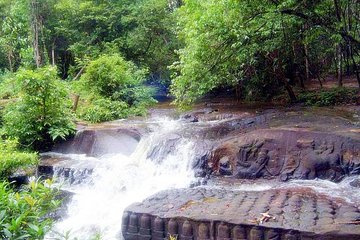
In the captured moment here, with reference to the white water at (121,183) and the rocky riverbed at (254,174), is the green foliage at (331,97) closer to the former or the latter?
the rocky riverbed at (254,174)

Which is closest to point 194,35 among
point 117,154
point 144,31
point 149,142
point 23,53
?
point 149,142

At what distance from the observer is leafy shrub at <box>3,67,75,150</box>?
33.5 ft

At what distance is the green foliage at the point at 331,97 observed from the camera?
1181cm

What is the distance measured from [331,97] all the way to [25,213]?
1111cm

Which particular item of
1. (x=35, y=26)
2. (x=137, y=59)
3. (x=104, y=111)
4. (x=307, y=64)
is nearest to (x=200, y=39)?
(x=104, y=111)

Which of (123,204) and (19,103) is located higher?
(19,103)

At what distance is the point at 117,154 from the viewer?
9898 millimetres

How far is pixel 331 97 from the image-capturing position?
12.0 metres

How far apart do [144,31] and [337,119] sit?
12.9m

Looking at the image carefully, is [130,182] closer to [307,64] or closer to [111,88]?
[111,88]

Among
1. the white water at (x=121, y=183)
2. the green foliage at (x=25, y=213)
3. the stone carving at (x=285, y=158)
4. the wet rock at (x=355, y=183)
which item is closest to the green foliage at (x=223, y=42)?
the white water at (x=121, y=183)

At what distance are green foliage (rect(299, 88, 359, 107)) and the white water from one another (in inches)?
217

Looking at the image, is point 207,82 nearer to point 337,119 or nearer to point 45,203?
point 337,119

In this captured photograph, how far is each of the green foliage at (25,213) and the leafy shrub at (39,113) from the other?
7.29 meters
